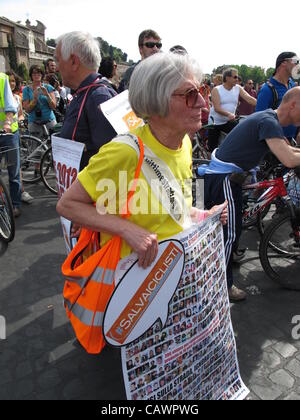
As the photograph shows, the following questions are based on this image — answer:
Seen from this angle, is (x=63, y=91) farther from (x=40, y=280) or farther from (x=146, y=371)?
(x=146, y=371)

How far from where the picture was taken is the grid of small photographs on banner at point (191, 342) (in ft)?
4.67

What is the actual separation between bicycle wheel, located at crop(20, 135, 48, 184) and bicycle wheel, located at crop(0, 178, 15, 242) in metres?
2.36

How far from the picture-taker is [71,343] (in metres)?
2.57

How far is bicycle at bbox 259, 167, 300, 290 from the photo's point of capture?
122 inches

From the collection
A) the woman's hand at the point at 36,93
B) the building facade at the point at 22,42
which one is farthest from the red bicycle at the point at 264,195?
the building facade at the point at 22,42

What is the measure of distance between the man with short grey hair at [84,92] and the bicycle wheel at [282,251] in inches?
71.6

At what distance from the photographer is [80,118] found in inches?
86.1

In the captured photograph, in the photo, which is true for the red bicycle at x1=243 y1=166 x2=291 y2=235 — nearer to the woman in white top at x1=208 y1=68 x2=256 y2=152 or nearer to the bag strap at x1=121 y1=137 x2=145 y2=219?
the bag strap at x1=121 y1=137 x2=145 y2=219

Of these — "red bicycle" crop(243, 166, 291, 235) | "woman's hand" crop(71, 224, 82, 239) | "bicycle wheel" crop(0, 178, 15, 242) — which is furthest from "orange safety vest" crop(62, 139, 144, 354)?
"bicycle wheel" crop(0, 178, 15, 242)

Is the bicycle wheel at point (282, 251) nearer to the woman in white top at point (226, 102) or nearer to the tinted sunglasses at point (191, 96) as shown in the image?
the tinted sunglasses at point (191, 96)

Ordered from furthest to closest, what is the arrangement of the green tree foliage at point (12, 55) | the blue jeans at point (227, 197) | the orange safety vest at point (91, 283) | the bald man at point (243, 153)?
the green tree foliage at point (12, 55), the blue jeans at point (227, 197), the bald man at point (243, 153), the orange safety vest at point (91, 283)

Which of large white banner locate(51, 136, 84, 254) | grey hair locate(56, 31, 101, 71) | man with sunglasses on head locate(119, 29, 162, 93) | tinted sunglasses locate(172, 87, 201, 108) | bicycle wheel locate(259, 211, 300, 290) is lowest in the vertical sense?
bicycle wheel locate(259, 211, 300, 290)

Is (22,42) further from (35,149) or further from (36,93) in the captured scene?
(35,149)
